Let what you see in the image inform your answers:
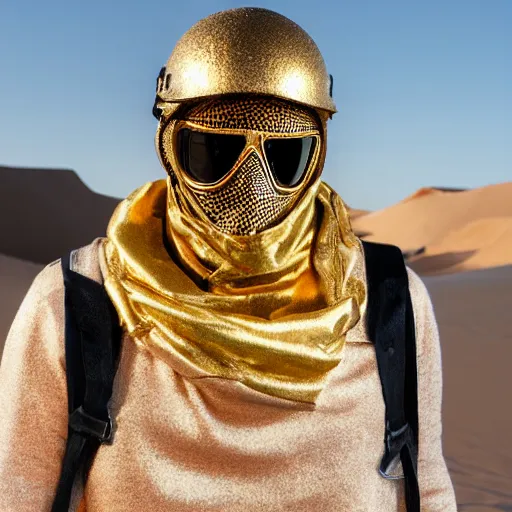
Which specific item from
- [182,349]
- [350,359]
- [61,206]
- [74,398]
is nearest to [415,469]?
[350,359]

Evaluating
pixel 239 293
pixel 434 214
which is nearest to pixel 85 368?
pixel 239 293

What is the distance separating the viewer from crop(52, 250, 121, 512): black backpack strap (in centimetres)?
153

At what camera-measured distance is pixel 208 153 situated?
161 centimetres

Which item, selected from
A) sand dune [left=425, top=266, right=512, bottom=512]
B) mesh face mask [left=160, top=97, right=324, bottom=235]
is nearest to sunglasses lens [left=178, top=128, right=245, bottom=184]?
mesh face mask [left=160, top=97, right=324, bottom=235]

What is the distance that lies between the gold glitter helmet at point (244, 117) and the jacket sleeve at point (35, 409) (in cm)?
41

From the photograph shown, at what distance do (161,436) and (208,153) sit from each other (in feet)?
2.04

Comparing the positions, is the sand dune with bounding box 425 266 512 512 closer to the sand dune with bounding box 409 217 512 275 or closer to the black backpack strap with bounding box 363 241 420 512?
the black backpack strap with bounding box 363 241 420 512

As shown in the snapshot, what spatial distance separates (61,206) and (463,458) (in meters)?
27.5

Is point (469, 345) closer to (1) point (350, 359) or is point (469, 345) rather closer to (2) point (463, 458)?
(2) point (463, 458)

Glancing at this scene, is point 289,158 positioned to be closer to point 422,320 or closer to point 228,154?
point 228,154

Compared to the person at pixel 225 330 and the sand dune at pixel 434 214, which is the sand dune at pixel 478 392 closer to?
the person at pixel 225 330

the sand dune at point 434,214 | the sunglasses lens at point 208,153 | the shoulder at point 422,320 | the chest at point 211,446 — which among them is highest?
the sunglasses lens at point 208,153

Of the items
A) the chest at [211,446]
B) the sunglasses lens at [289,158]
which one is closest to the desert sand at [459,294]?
the chest at [211,446]

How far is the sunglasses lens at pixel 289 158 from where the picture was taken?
1622 millimetres
